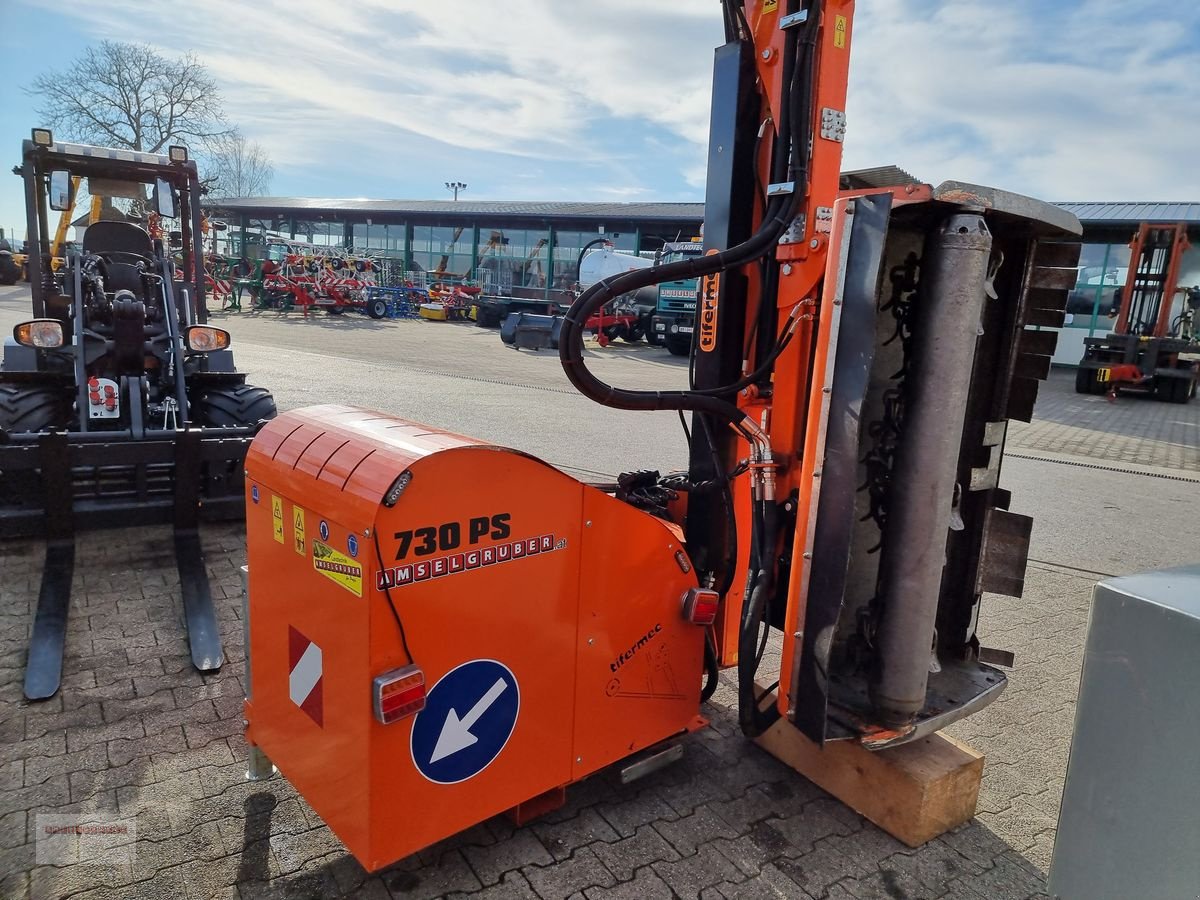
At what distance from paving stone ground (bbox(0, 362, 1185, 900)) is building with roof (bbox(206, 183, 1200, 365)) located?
82.0 ft

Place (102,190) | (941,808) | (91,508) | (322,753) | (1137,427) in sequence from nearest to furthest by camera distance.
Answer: (322,753)
(941,808)
(91,508)
(102,190)
(1137,427)

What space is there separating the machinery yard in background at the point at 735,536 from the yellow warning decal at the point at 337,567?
11mm

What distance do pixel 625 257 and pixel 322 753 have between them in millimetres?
23975

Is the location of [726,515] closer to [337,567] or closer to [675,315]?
[337,567]

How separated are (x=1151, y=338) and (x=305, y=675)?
19.6 m

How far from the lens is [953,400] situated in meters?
2.47

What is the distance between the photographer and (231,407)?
6.17m

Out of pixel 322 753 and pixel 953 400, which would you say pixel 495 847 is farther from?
pixel 953 400

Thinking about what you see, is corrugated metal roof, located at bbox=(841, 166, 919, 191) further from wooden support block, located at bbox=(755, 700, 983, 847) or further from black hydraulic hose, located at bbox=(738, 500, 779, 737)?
wooden support block, located at bbox=(755, 700, 983, 847)

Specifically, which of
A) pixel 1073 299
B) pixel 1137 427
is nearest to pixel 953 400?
pixel 1137 427

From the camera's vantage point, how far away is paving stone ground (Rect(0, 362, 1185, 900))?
2.42 m

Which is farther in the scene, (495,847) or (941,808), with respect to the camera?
(941,808)

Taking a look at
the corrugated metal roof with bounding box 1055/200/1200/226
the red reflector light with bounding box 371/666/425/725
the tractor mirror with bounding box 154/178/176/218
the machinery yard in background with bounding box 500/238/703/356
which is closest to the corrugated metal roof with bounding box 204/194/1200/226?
the corrugated metal roof with bounding box 1055/200/1200/226

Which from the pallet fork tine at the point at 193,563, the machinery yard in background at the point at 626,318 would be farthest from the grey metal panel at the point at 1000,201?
the machinery yard in background at the point at 626,318
